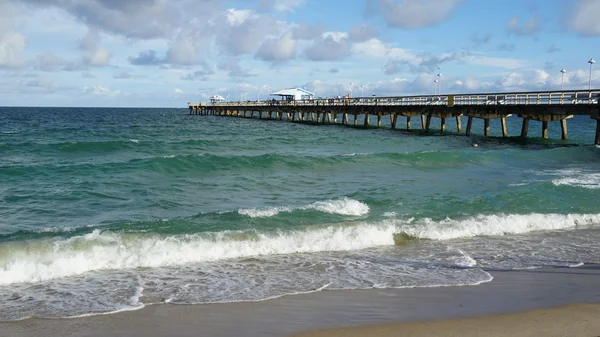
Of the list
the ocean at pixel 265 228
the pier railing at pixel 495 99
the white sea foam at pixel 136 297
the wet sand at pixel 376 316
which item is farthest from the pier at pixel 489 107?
the white sea foam at pixel 136 297

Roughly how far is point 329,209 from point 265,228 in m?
2.27

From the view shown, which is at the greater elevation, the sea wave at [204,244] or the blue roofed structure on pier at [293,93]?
the blue roofed structure on pier at [293,93]

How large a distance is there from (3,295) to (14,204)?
7166mm

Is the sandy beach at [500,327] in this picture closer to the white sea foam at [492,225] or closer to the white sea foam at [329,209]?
the white sea foam at [492,225]

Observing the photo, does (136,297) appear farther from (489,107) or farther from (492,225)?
(489,107)

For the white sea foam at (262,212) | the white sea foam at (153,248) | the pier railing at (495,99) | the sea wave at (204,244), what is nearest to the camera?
the white sea foam at (153,248)

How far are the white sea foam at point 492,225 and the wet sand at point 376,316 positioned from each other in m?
3.85

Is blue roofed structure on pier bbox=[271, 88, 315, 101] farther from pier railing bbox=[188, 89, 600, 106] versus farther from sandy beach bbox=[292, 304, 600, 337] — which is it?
sandy beach bbox=[292, 304, 600, 337]

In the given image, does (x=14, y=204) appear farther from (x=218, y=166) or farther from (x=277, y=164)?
(x=277, y=164)

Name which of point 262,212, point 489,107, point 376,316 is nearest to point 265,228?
point 262,212

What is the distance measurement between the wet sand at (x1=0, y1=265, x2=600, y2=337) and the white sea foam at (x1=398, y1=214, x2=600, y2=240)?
12.6 ft

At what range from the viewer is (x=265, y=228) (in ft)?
37.7

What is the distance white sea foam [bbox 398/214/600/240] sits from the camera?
11.6 m

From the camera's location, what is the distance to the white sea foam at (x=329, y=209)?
12.7 meters
